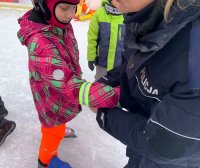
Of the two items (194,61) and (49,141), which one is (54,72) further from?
(194,61)

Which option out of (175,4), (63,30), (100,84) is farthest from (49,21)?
(175,4)

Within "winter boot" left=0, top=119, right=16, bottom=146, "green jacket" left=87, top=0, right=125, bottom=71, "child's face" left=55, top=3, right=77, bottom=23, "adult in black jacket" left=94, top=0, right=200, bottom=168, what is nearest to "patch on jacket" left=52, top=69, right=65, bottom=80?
"child's face" left=55, top=3, right=77, bottom=23

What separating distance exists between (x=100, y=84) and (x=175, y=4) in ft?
1.68

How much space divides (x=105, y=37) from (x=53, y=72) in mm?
896

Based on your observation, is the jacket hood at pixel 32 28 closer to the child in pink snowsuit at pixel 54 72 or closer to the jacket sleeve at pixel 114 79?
the child in pink snowsuit at pixel 54 72

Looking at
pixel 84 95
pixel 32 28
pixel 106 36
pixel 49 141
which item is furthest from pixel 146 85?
pixel 106 36

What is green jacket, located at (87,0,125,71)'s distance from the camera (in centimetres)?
197

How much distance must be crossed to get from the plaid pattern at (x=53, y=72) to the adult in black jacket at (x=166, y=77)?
249 mm

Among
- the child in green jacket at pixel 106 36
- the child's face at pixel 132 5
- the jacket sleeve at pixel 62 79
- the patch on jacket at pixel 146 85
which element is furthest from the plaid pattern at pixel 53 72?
the child in green jacket at pixel 106 36

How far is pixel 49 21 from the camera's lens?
4.21 feet

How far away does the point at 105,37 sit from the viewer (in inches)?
78.8

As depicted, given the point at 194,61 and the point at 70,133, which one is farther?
the point at 70,133

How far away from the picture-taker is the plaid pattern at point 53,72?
1159mm

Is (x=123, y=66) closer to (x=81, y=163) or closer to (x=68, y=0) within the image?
(x=68, y=0)
